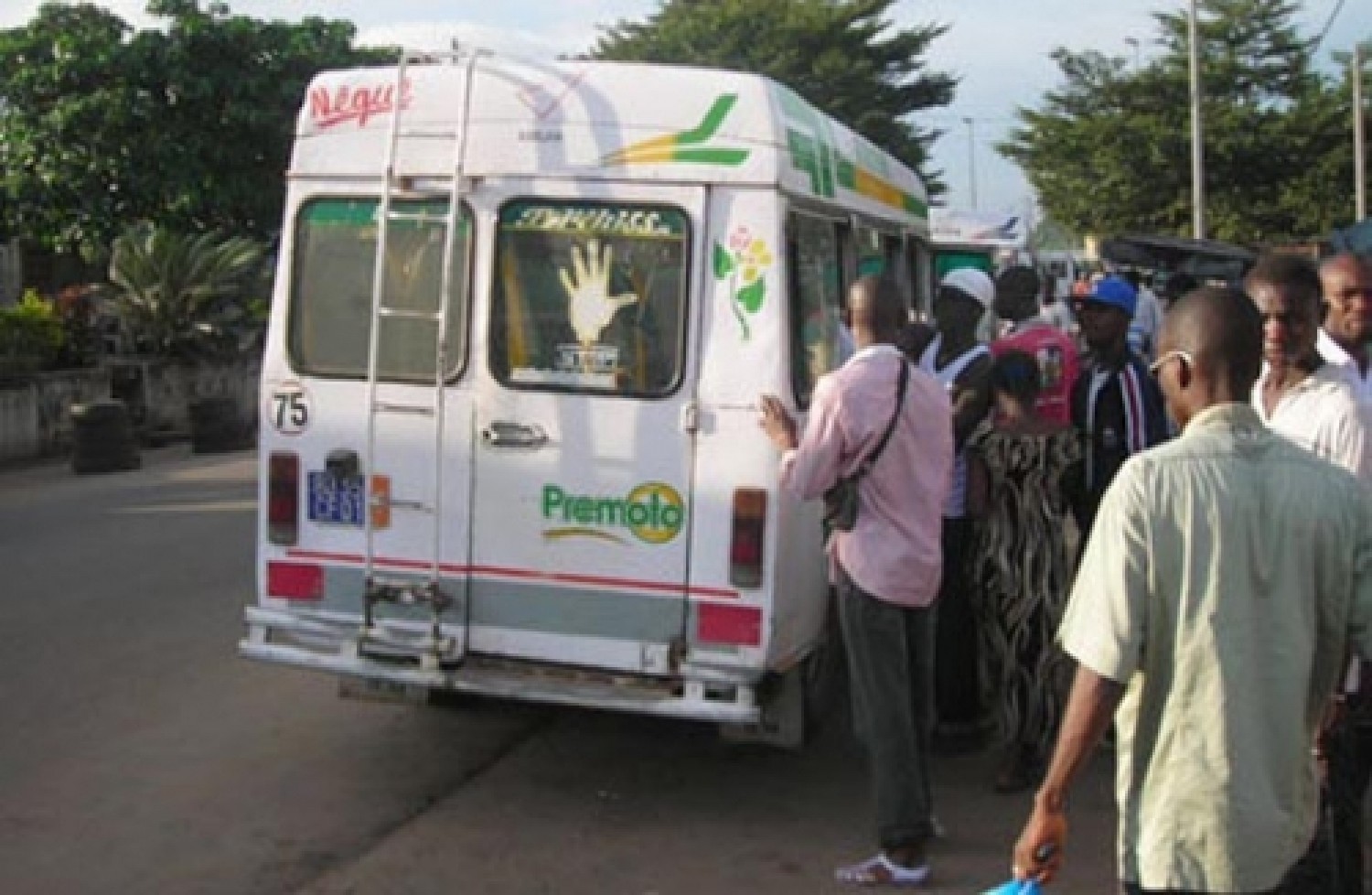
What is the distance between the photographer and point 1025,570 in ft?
19.6

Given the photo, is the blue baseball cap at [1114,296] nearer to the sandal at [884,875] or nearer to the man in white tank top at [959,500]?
the man in white tank top at [959,500]

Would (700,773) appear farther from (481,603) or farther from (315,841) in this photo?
(315,841)

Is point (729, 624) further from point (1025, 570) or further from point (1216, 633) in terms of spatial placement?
point (1216, 633)

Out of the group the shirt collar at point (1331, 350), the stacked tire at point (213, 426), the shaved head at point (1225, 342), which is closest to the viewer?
the shaved head at point (1225, 342)

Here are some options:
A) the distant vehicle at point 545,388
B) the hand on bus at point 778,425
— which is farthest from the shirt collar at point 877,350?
the distant vehicle at point 545,388

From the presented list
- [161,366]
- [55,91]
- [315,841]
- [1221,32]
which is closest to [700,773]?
[315,841]

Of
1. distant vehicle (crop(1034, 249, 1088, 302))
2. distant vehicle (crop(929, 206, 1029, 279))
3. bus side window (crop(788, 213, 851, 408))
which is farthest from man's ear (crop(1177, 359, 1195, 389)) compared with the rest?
distant vehicle (crop(1034, 249, 1088, 302))

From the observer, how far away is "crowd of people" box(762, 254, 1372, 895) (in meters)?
2.70

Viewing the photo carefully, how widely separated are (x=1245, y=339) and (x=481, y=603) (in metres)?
3.46

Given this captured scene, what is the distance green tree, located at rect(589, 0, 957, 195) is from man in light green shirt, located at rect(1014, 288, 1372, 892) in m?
40.6

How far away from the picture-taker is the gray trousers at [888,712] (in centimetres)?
492

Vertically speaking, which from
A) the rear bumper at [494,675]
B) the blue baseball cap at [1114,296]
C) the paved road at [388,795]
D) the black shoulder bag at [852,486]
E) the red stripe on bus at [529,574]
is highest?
the blue baseball cap at [1114,296]

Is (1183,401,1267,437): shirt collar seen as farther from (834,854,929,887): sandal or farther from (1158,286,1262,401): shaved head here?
(834,854,929,887): sandal

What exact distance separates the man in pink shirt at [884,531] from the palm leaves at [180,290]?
1751cm
